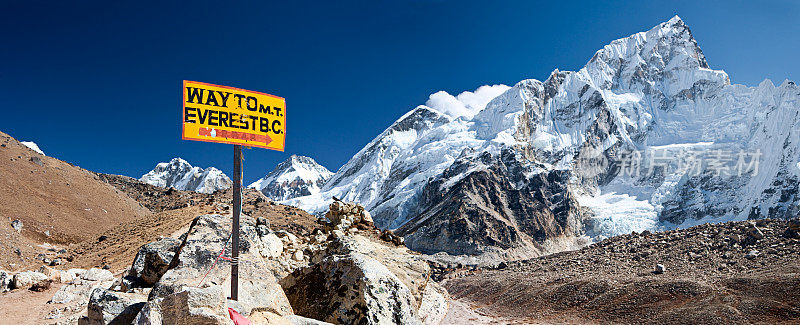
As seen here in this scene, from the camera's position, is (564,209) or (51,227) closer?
(51,227)

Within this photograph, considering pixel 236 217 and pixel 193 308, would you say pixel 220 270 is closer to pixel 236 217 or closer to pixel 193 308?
pixel 236 217

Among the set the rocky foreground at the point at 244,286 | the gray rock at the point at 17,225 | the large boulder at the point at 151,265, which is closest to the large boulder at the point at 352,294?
the rocky foreground at the point at 244,286

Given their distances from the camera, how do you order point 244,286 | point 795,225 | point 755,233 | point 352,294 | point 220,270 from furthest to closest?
point 755,233, point 795,225, point 220,270, point 244,286, point 352,294

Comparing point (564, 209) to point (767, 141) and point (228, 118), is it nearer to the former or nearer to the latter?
point (767, 141)

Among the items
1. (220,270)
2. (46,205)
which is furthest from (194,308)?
(46,205)

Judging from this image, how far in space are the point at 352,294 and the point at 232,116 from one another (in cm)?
483

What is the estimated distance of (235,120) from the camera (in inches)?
353

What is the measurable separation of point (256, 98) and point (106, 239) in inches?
976

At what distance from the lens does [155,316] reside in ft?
20.9

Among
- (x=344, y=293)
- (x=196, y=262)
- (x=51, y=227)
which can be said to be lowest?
(x=344, y=293)

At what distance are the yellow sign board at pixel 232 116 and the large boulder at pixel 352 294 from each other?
11.3ft

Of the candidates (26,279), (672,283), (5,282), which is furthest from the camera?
(672,283)

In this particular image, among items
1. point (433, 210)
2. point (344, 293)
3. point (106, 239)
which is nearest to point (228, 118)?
point (344, 293)

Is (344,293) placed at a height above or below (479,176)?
below
